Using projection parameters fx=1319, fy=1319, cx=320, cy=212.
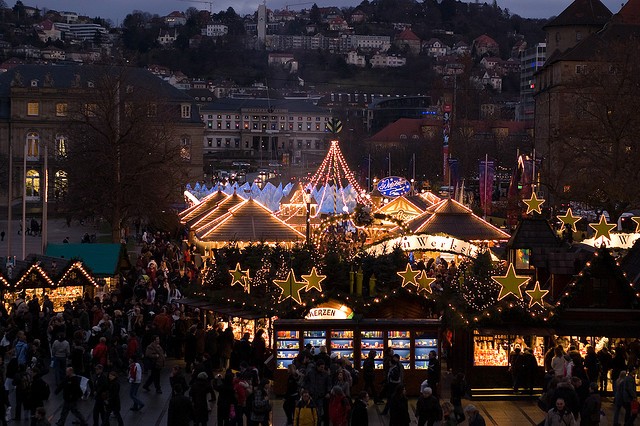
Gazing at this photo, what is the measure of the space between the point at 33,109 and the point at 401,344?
3079 inches

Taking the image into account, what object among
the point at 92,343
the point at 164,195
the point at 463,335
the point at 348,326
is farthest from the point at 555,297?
the point at 164,195

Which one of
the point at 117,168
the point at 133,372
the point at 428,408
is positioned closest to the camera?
the point at 428,408

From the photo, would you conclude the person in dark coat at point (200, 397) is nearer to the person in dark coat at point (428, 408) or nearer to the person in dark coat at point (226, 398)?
the person in dark coat at point (226, 398)

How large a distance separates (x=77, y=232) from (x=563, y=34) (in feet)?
170

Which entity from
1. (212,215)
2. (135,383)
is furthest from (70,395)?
(212,215)

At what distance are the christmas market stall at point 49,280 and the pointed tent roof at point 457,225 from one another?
10532mm

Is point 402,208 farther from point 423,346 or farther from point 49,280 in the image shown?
point 423,346

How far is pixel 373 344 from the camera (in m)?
22.5

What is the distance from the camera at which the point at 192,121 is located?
104125 millimetres

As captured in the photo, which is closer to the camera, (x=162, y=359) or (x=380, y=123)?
(x=162, y=359)

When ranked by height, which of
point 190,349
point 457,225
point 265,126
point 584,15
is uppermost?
point 584,15

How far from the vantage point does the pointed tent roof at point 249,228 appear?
39156 millimetres

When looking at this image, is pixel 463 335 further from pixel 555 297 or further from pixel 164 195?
pixel 164 195

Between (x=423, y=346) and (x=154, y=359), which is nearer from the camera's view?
(x=154, y=359)
